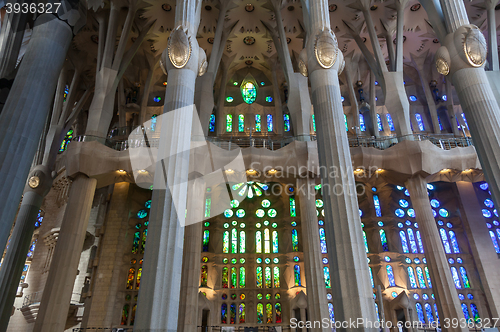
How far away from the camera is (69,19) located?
12234 millimetres

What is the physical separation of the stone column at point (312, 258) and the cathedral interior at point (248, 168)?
2.8 inches

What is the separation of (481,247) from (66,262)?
806 inches

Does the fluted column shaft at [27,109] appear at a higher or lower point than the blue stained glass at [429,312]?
higher

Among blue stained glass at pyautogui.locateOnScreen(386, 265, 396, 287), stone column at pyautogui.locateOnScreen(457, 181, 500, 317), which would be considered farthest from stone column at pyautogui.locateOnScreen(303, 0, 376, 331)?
stone column at pyautogui.locateOnScreen(457, 181, 500, 317)

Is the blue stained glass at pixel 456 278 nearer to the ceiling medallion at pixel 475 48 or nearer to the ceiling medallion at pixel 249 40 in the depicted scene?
the ceiling medallion at pixel 475 48

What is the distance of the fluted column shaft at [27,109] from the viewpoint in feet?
29.7

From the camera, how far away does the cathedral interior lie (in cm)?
931

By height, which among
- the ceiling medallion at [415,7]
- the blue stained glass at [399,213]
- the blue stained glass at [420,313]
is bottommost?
the blue stained glass at [420,313]

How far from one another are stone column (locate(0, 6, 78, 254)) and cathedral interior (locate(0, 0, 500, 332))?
49 mm

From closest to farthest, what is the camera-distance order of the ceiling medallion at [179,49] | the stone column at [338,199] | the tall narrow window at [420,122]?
1. the stone column at [338,199]
2. the ceiling medallion at [179,49]
3. the tall narrow window at [420,122]

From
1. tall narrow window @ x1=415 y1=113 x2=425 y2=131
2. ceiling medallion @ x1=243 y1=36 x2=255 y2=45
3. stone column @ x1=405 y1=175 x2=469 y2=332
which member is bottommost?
stone column @ x1=405 y1=175 x2=469 y2=332

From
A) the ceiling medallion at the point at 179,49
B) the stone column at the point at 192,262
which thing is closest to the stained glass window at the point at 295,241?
the stone column at the point at 192,262

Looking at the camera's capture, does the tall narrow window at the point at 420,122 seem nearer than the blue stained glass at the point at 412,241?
No

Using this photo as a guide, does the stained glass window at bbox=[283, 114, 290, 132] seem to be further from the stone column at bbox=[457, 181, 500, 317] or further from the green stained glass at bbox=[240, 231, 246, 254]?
the stone column at bbox=[457, 181, 500, 317]
